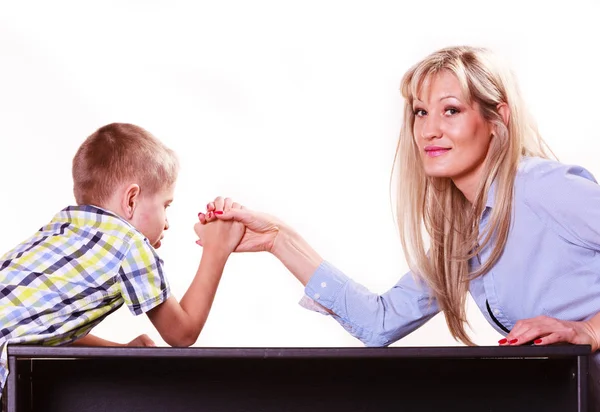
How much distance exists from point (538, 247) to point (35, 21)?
6.74ft

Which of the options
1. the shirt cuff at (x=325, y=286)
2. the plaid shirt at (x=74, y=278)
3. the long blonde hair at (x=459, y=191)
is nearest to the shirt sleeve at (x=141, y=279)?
the plaid shirt at (x=74, y=278)

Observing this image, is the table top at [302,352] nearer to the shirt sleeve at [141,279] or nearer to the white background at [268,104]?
the shirt sleeve at [141,279]

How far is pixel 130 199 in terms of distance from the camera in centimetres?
198

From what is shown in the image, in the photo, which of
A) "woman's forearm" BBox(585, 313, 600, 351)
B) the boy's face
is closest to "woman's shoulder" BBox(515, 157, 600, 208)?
"woman's forearm" BBox(585, 313, 600, 351)

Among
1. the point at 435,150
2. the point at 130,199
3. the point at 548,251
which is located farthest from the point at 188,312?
the point at 548,251

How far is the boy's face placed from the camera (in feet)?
6.53

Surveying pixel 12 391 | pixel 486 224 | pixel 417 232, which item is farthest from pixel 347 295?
pixel 12 391

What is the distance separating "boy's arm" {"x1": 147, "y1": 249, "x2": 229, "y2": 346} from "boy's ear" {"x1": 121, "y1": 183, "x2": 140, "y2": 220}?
19 cm

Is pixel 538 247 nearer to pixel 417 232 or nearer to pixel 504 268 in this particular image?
pixel 504 268

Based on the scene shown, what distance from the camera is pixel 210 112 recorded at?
10.8ft

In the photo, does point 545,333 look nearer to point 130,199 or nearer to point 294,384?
point 294,384

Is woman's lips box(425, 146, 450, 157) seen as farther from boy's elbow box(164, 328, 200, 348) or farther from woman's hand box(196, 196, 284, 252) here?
boy's elbow box(164, 328, 200, 348)

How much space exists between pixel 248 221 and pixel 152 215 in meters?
0.31

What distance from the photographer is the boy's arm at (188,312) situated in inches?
75.0
